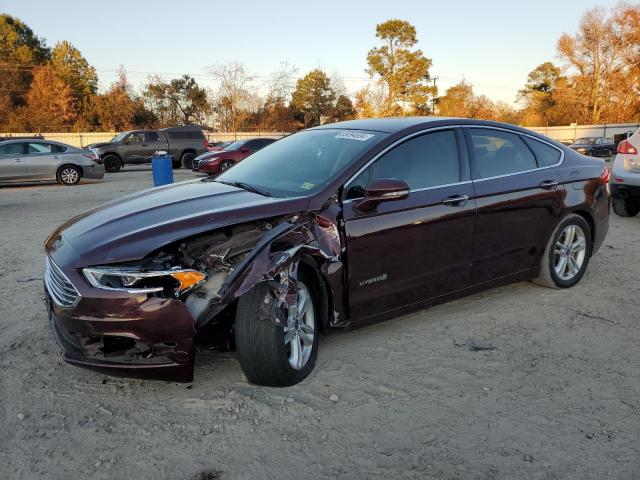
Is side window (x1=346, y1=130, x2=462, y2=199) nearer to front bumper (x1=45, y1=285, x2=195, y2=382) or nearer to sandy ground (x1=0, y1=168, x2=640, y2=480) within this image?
sandy ground (x1=0, y1=168, x2=640, y2=480)

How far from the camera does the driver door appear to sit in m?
3.49

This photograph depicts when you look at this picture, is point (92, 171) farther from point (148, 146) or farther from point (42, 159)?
point (148, 146)

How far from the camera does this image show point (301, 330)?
3.30 m

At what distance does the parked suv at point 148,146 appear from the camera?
22.9 meters

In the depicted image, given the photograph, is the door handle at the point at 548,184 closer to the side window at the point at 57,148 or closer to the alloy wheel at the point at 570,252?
the alloy wheel at the point at 570,252

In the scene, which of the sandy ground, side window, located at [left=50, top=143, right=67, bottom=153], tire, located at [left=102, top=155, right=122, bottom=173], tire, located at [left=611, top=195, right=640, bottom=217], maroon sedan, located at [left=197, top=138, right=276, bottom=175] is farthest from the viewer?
tire, located at [left=102, top=155, right=122, bottom=173]

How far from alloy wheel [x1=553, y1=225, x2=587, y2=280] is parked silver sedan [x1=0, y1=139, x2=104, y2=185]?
1476 cm

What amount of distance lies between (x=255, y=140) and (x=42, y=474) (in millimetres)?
19587

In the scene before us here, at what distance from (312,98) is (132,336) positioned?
55987 mm

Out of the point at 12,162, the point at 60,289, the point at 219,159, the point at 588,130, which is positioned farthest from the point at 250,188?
the point at 588,130

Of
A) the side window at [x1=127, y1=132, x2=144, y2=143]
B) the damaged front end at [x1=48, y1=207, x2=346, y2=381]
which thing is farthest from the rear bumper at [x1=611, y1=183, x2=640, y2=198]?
the side window at [x1=127, y1=132, x2=144, y2=143]

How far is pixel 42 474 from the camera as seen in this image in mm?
2420

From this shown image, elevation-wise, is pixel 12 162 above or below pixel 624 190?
above

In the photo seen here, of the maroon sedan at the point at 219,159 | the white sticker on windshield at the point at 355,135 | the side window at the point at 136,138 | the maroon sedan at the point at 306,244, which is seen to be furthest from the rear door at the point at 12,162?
the white sticker on windshield at the point at 355,135
